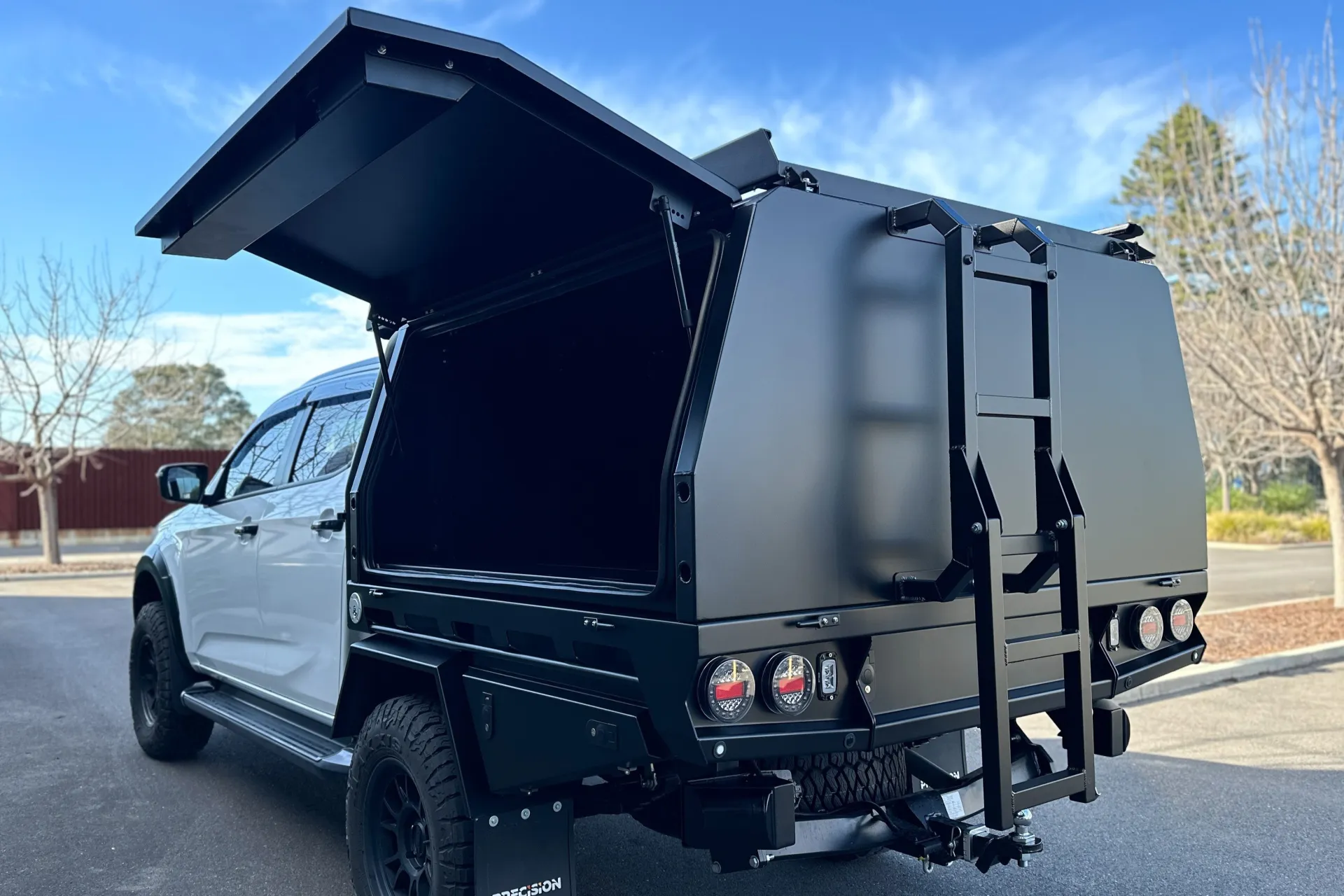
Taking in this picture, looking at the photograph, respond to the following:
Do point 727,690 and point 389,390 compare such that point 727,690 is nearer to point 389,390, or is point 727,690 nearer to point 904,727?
point 904,727

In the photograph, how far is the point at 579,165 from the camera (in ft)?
9.56

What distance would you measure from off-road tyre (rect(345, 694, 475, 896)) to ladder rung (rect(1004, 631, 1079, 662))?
1604mm

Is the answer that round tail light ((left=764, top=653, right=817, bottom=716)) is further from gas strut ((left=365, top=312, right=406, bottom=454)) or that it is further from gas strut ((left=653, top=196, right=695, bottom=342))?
gas strut ((left=365, top=312, right=406, bottom=454))

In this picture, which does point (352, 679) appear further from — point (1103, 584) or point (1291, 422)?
point (1291, 422)

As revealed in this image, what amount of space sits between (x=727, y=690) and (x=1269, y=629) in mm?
9167

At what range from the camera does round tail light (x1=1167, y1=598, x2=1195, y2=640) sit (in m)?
3.60

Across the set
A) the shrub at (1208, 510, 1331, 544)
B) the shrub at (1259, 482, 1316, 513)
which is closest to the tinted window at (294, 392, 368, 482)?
the shrub at (1208, 510, 1331, 544)

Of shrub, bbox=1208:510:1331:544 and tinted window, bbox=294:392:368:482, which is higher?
tinted window, bbox=294:392:368:482

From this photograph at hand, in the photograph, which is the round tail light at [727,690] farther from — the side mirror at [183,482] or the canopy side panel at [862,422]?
the side mirror at [183,482]

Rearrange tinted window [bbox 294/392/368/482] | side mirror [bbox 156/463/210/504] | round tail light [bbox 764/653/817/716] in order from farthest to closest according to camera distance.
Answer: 1. side mirror [bbox 156/463/210/504]
2. tinted window [bbox 294/392/368/482]
3. round tail light [bbox 764/653/817/716]

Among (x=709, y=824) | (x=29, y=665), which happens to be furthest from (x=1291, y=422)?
(x=29, y=665)

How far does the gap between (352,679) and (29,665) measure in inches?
298

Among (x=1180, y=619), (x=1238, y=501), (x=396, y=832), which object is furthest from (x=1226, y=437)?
(x=396, y=832)

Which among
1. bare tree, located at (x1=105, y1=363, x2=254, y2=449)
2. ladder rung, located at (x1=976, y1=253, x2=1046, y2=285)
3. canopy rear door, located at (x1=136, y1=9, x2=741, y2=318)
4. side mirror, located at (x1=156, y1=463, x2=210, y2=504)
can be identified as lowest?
side mirror, located at (x1=156, y1=463, x2=210, y2=504)
